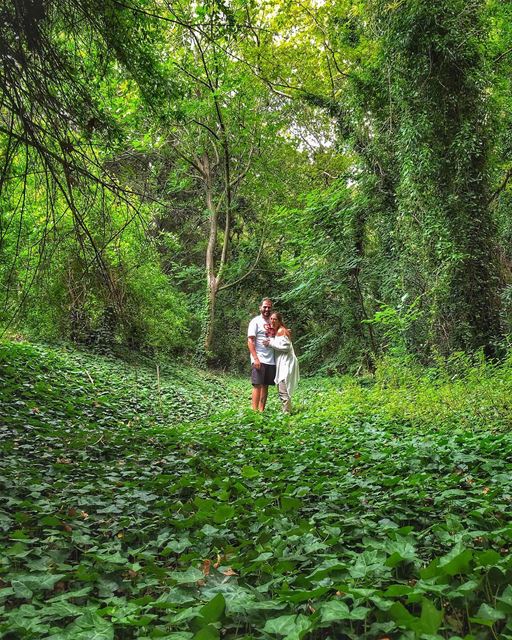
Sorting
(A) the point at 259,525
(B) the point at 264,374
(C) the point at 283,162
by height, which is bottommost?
(A) the point at 259,525

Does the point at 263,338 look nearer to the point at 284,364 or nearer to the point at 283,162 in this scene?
the point at 284,364

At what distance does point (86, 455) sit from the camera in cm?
485

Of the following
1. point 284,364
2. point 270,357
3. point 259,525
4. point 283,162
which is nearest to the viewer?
point 259,525

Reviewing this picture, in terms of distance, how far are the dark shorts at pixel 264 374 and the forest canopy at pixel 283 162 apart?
2.45m

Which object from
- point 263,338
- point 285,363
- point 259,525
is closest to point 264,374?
point 285,363

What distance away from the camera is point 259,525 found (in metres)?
2.92

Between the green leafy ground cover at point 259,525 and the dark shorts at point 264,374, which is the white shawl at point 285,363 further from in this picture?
the green leafy ground cover at point 259,525

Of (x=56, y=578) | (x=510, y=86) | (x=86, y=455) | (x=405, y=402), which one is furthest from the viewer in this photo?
(x=510, y=86)

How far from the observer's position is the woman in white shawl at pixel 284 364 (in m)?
8.22

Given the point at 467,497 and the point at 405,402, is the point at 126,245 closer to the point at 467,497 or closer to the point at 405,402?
the point at 405,402

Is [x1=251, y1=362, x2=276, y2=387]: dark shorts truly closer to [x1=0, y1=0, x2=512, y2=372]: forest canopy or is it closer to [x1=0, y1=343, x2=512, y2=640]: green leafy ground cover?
[x1=0, y1=343, x2=512, y2=640]: green leafy ground cover

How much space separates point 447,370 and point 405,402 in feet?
9.56

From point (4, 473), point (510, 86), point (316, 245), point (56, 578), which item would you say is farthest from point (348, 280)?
point (56, 578)

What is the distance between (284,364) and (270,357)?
0.99 feet
